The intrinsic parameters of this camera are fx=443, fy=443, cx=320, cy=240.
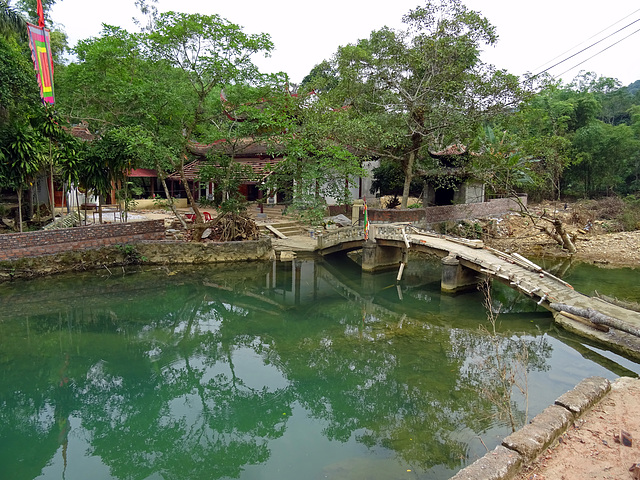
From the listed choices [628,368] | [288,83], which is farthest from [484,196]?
[628,368]

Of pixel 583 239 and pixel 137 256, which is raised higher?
pixel 583 239

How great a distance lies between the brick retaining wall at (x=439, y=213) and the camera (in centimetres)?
1536

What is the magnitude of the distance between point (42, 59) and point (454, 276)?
1268 cm

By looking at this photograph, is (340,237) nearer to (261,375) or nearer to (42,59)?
(261,375)

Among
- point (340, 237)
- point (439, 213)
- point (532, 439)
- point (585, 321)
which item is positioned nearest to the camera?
point (532, 439)

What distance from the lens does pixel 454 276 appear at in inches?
488

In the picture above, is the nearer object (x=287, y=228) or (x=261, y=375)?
(x=261, y=375)

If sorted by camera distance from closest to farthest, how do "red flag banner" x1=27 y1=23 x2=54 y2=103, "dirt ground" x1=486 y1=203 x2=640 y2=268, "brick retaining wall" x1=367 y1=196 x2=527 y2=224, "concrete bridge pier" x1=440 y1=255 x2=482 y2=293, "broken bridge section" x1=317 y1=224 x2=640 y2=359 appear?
1. "broken bridge section" x1=317 y1=224 x2=640 y2=359
2. "red flag banner" x1=27 y1=23 x2=54 y2=103
3. "concrete bridge pier" x1=440 y1=255 x2=482 y2=293
4. "brick retaining wall" x1=367 y1=196 x2=527 y2=224
5. "dirt ground" x1=486 y1=203 x2=640 y2=268

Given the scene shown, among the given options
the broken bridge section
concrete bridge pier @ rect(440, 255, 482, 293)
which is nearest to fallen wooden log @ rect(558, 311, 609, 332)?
the broken bridge section

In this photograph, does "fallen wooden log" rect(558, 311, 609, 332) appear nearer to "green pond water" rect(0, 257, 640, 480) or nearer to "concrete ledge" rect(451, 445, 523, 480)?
"green pond water" rect(0, 257, 640, 480)

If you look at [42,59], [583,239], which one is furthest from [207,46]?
[583,239]

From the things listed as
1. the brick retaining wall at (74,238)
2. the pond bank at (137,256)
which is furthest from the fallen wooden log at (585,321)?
the brick retaining wall at (74,238)

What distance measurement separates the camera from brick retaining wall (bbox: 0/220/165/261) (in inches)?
→ 494

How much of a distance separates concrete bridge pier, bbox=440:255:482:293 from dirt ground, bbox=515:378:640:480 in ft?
22.9
